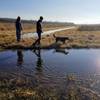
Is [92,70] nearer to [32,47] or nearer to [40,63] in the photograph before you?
[40,63]

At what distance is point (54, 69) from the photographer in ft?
39.2

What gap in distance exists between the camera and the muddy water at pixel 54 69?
9775mm

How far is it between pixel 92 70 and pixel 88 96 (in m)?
4.06

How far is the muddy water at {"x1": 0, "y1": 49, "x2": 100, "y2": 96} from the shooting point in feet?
32.1

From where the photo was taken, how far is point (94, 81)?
31.7 feet

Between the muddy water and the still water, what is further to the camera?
the still water

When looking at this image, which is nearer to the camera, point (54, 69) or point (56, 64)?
point (54, 69)

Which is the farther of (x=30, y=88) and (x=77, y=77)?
(x=77, y=77)

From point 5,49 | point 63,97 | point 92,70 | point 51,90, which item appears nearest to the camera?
point 63,97

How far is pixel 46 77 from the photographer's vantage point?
10.3 m

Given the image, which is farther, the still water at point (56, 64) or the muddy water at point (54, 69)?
the still water at point (56, 64)

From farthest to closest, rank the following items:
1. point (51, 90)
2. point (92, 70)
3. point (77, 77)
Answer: point (92, 70) → point (77, 77) → point (51, 90)

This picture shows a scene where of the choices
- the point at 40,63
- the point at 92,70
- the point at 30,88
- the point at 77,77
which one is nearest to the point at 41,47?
the point at 40,63

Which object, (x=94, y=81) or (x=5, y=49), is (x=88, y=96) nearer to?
(x=94, y=81)
